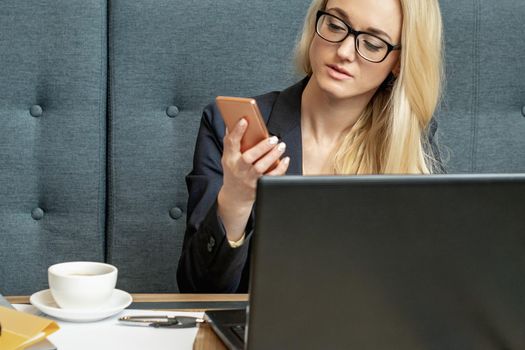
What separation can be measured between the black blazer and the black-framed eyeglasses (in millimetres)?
180

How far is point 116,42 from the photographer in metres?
1.80

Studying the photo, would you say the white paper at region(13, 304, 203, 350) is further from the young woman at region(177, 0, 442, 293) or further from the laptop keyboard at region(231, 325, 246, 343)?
the young woman at region(177, 0, 442, 293)

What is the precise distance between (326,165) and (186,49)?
0.46 m

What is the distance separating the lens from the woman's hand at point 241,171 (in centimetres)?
107

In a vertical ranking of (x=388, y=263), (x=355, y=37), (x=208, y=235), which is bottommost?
(x=208, y=235)

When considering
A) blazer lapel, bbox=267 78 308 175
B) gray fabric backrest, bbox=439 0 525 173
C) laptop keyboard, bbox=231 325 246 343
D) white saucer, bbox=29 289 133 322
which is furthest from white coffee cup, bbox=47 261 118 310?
gray fabric backrest, bbox=439 0 525 173

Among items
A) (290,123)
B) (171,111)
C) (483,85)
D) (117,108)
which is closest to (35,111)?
(117,108)

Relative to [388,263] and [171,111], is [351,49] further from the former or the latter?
[388,263]

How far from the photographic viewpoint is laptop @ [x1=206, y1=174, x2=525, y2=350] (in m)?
0.73

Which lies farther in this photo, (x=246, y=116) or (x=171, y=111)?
(x=171, y=111)

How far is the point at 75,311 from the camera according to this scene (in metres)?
1.03

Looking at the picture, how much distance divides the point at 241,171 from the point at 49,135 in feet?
2.59

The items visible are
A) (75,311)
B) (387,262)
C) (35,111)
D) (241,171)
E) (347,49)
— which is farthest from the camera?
(35,111)

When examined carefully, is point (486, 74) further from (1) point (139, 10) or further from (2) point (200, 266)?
(2) point (200, 266)
